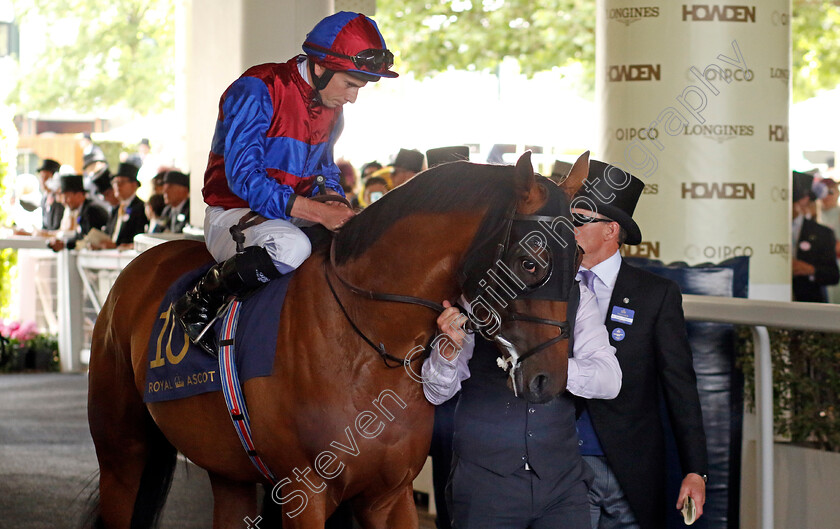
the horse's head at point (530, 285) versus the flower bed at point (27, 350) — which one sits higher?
the horse's head at point (530, 285)

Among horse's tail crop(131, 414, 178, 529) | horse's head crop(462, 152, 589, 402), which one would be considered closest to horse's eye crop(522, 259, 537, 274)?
horse's head crop(462, 152, 589, 402)

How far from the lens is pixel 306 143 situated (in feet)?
11.0

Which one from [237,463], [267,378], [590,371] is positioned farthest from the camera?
[237,463]

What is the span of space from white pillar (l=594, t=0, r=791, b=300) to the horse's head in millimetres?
3053

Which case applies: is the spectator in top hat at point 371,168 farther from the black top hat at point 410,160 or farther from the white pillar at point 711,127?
the white pillar at point 711,127

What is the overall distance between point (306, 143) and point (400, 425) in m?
1.02

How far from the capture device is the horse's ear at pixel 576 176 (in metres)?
2.70

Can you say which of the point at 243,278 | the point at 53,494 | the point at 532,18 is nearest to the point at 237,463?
the point at 243,278

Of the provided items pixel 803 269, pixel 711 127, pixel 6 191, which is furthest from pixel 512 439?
pixel 6 191

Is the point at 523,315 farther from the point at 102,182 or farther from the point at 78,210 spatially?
the point at 102,182

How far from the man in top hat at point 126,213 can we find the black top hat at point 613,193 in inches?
286

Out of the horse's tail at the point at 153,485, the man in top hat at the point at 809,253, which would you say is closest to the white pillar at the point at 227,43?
the horse's tail at the point at 153,485

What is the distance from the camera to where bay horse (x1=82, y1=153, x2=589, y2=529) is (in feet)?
8.36

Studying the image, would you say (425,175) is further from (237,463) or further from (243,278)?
(237,463)
